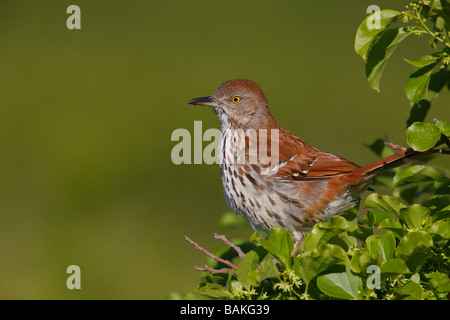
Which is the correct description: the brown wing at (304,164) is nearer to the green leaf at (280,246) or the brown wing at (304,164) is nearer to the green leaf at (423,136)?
the green leaf at (423,136)

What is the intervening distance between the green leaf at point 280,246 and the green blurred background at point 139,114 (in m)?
4.69

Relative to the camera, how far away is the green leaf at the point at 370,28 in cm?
253

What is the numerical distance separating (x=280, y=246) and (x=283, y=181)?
155 centimetres

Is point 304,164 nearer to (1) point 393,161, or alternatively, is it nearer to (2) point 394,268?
(1) point 393,161

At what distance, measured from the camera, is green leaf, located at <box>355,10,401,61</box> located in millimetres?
2529

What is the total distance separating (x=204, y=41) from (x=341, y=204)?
31.4 ft

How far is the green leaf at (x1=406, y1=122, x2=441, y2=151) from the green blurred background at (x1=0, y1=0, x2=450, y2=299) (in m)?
4.77

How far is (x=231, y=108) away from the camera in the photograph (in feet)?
13.2

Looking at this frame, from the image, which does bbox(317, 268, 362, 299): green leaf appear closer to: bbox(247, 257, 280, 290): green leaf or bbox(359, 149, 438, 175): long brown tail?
bbox(247, 257, 280, 290): green leaf

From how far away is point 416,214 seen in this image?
2188 mm

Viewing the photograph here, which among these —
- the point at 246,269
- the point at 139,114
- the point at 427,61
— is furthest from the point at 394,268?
the point at 139,114

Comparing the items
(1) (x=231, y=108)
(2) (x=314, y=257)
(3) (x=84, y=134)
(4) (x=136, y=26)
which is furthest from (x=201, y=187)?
(2) (x=314, y=257)

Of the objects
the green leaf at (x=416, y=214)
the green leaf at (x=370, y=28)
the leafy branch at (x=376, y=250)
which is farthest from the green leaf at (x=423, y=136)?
the green leaf at (x=370, y=28)
